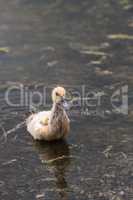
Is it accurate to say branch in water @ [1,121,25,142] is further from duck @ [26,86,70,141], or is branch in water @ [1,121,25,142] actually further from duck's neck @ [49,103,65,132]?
duck's neck @ [49,103,65,132]

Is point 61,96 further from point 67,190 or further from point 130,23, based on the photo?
point 130,23

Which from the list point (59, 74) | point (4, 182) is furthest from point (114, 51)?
point (4, 182)

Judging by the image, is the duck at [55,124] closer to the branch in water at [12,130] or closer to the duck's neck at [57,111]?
the duck's neck at [57,111]

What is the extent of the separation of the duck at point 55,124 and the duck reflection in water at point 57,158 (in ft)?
0.45

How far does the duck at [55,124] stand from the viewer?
1407 centimetres

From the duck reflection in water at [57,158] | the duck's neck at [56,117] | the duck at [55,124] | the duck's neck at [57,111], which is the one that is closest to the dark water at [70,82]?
the duck reflection in water at [57,158]

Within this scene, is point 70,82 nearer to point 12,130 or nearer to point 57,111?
point 12,130

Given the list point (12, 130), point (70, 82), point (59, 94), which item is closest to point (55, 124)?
point (59, 94)

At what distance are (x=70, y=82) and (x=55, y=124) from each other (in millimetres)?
3809

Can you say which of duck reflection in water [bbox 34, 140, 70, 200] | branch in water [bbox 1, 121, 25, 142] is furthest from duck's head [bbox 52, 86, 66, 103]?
branch in water [bbox 1, 121, 25, 142]

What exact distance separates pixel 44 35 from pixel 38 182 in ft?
35.6

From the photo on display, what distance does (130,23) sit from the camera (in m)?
23.3

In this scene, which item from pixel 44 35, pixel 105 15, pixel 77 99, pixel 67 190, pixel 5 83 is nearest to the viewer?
pixel 67 190

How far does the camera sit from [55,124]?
14156mm
